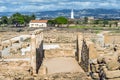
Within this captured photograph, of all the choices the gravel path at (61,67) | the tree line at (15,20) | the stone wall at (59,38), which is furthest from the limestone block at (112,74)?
the tree line at (15,20)

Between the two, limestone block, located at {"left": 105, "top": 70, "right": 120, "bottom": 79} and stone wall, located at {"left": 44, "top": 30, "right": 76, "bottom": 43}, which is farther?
stone wall, located at {"left": 44, "top": 30, "right": 76, "bottom": 43}

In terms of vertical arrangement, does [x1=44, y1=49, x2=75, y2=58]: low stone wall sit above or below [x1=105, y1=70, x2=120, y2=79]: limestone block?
below

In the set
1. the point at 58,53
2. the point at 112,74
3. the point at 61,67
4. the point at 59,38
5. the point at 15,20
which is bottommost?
the point at 15,20

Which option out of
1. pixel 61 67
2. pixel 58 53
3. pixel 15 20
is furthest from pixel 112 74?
pixel 15 20

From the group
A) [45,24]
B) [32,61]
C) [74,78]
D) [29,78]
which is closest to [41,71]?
[32,61]

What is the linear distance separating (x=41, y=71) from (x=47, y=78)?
5.86 m

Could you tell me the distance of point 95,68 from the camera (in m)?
13.2

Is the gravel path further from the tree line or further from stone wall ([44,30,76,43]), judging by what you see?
the tree line

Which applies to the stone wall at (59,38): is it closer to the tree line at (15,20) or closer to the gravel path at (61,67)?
the gravel path at (61,67)

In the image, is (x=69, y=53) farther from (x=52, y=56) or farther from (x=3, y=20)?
(x=3, y=20)

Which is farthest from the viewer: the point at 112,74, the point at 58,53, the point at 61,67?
the point at 58,53

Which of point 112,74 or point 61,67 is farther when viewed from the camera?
point 61,67

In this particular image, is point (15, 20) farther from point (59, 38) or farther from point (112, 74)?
point (112, 74)

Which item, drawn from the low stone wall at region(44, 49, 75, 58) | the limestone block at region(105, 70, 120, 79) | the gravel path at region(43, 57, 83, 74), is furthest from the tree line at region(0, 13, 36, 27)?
the limestone block at region(105, 70, 120, 79)
